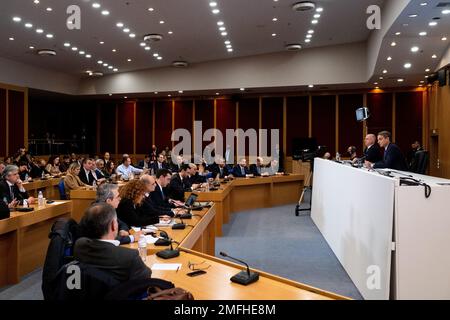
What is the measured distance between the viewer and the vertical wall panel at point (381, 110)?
14922mm

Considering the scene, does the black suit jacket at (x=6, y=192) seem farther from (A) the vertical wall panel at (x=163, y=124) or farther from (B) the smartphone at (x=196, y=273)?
(A) the vertical wall panel at (x=163, y=124)

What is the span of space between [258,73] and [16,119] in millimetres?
8888

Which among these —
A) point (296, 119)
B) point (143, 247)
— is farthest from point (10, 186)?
point (296, 119)

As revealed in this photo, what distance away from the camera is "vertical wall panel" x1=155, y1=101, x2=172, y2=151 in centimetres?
1748

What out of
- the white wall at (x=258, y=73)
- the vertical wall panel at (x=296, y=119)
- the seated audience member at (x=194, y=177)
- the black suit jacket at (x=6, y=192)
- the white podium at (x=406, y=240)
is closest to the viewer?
the white podium at (x=406, y=240)

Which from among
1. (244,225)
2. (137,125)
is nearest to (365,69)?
(244,225)

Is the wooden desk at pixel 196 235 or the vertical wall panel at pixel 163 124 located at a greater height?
the vertical wall panel at pixel 163 124

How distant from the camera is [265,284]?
8.16 feet

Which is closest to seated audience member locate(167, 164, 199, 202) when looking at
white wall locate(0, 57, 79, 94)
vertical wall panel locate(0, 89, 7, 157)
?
vertical wall panel locate(0, 89, 7, 157)

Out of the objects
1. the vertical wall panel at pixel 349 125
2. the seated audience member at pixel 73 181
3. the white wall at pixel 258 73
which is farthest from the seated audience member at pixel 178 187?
the vertical wall panel at pixel 349 125

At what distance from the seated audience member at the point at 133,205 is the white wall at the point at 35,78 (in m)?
11.1

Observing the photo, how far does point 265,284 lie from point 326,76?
11750mm

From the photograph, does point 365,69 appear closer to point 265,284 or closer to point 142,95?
point 142,95

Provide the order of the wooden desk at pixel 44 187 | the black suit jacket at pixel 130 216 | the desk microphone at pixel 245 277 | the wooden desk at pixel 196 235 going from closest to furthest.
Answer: the desk microphone at pixel 245 277
the wooden desk at pixel 196 235
the black suit jacket at pixel 130 216
the wooden desk at pixel 44 187
